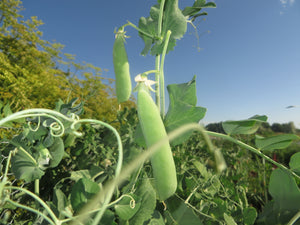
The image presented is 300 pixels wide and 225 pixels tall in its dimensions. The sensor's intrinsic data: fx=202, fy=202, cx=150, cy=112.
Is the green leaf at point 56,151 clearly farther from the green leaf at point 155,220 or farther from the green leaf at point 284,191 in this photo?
the green leaf at point 284,191

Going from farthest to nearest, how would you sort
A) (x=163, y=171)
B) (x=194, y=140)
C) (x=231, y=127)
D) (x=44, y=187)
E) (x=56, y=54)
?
(x=56, y=54) → (x=194, y=140) → (x=44, y=187) → (x=231, y=127) → (x=163, y=171)

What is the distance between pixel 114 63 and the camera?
1.46 feet

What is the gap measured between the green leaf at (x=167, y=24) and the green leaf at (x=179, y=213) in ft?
1.11

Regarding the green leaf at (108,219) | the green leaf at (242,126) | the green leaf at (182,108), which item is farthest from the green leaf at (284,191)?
the green leaf at (108,219)

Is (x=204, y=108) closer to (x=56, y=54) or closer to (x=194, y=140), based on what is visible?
(x=194, y=140)

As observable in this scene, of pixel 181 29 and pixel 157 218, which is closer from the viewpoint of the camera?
pixel 157 218

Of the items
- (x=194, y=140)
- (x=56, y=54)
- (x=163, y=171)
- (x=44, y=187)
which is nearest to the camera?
(x=163, y=171)

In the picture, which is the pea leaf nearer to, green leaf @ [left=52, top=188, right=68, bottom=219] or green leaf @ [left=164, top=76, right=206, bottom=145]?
green leaf @ [left=164, top=76, right=206, bottom=145]

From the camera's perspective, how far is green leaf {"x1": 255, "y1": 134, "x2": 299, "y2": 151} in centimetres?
43

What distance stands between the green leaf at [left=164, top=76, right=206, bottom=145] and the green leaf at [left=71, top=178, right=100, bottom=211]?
0.18 meters

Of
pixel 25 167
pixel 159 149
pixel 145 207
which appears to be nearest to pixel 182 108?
pixel 159 149

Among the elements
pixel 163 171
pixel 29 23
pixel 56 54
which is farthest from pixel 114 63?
pixel 56 54

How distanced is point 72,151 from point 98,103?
3.28 m

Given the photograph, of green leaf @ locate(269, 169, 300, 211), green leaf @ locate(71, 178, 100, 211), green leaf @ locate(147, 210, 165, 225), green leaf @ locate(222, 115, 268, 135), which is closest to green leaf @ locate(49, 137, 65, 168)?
green leaf @ locate(71, 178, 100, 211)
